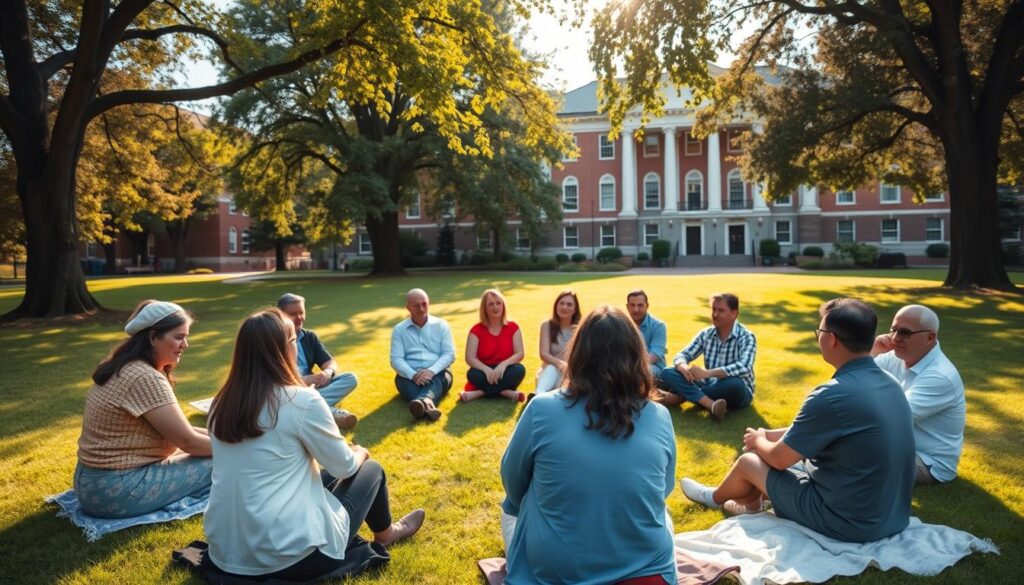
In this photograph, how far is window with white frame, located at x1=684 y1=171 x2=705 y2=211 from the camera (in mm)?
51594

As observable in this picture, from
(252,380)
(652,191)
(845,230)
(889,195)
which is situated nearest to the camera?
(252,380)

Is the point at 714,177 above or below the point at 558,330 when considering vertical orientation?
above

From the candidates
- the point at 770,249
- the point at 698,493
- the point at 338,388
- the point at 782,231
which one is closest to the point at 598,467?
the point at 698,493

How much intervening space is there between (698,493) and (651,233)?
159ft

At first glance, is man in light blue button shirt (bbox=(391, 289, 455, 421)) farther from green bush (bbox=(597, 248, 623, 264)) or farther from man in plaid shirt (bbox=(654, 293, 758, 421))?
green bush (bbox=(597, 248, 623, 264))

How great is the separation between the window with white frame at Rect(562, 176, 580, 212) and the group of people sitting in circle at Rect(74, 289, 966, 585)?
48.9 meters

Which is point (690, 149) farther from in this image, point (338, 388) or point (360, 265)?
point (338, 388)

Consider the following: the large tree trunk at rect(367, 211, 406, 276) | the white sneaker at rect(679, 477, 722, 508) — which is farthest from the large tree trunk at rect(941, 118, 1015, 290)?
the large tree trunk at rect(367, 211, 406, 276)

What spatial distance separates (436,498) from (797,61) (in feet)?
66.7

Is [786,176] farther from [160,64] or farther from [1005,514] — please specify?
[160,64]

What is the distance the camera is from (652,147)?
52438 millimetres

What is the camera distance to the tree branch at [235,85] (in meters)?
12.3

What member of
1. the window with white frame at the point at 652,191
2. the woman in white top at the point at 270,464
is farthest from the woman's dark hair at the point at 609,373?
the window with white frame at the point at 652,191

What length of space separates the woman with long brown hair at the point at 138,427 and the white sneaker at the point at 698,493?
10.3 feet
